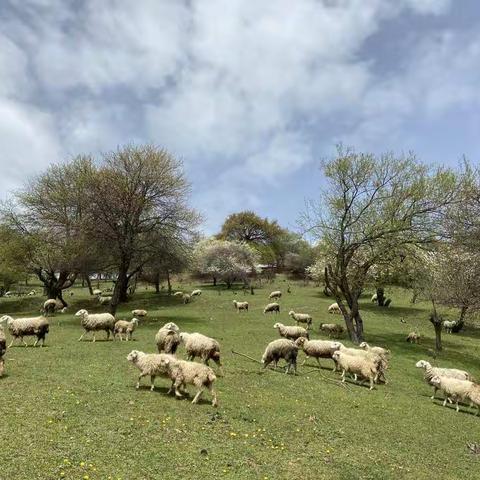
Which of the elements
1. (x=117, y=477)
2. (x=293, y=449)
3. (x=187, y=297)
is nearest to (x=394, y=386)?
(x=293, y=449)

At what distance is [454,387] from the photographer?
1980 centimetres

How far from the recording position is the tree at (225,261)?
8006 cm

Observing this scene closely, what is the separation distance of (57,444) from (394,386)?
1674cm

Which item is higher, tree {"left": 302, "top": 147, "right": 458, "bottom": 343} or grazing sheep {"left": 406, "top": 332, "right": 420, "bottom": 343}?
tree {"left": 302, "top": 147, "right": 458, "bottom": 343}

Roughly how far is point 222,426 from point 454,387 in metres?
11.9

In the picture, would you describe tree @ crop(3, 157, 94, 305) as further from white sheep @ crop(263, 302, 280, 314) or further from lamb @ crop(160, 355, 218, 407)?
lamb @ crop(160, 355, 218, 407)

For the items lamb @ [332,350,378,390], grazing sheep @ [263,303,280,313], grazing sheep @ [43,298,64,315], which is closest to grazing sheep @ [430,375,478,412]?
lamb @ [332,350,378,390]

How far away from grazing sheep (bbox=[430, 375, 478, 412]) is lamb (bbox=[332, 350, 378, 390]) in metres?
2.59

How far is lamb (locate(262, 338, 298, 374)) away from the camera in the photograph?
21.0 metres

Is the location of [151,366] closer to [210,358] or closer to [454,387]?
[210,358]

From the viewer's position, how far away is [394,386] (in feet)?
72.8

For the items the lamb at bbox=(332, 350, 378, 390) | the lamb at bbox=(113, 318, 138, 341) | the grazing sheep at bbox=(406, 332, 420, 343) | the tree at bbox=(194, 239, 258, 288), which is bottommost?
the grazing sheep at bbox=(406, 332, 420, 343)

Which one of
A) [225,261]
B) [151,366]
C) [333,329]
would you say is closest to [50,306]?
[333,329]

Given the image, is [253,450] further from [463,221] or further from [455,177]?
[455,177]
